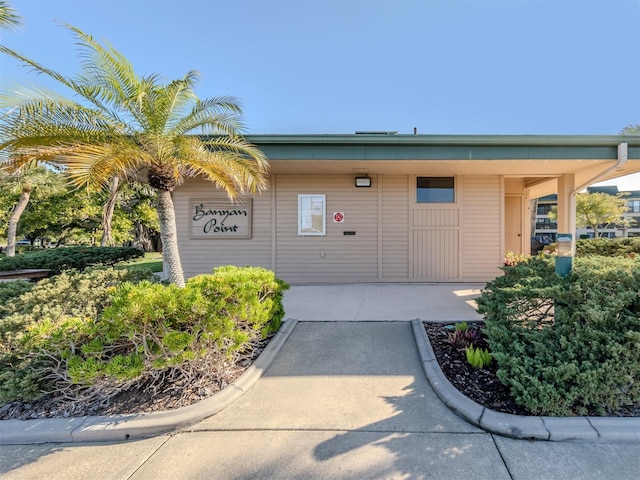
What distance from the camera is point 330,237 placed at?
Answer: 7.09 metres

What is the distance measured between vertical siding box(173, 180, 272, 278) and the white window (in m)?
0.82

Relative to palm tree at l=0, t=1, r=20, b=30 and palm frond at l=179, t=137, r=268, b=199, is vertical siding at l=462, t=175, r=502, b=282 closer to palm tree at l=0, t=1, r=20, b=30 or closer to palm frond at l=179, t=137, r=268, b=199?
palm frond at l=179, t=137, r=268, b=199

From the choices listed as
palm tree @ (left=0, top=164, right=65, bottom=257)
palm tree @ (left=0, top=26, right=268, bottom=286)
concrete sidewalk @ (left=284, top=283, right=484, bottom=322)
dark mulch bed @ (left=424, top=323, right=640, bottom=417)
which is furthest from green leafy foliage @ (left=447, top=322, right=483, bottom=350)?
A: palm tree @ (left=0, top=164, right=65, bottom=257)

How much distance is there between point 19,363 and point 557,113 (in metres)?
16.0

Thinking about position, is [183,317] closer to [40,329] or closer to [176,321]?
[176,321]

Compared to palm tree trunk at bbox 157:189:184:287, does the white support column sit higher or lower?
higher

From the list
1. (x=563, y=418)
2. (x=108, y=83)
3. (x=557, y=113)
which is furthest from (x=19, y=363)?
(x=557, y=113)

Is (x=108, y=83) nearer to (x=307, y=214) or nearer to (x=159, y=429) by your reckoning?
(x=159, y=429)

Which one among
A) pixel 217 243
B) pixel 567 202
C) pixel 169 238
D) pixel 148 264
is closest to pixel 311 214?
pixel 217 243

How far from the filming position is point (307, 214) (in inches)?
279

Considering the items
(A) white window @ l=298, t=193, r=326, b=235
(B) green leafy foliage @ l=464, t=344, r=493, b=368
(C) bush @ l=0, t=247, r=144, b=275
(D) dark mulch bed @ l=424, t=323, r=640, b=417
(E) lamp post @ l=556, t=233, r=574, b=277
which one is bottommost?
(D) dark mulch bed @ l=424, t=323, r=640, b=417

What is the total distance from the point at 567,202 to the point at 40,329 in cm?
971

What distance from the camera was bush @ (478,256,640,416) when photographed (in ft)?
7.29

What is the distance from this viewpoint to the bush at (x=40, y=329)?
250cm
